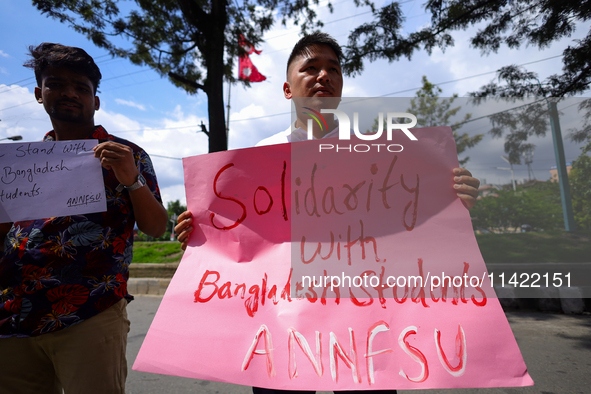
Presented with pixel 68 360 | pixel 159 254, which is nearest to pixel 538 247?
pixel 68 360

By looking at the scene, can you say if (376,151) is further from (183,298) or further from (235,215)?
(183,298)

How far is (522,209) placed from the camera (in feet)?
16.3

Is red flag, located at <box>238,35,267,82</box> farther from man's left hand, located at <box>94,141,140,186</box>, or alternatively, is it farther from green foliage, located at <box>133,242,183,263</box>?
man's left hand, located at <box>94,141,140,186</box>

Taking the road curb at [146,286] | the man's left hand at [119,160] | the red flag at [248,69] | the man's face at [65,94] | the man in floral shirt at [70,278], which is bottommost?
the road curb at [146,286]

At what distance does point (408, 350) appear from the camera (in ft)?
2.97

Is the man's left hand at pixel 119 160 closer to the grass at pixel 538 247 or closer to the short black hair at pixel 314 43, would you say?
the short black hair at pixel 314 43

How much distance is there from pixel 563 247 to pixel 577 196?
0.81 m

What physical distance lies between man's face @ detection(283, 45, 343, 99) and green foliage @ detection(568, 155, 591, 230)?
15.2 feet

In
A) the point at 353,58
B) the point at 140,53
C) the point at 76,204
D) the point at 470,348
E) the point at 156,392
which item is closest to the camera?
the point at 470,348

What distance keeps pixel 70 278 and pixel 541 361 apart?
123 inches

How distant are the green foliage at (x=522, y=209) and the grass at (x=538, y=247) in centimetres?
23

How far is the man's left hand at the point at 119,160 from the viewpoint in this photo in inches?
39.7

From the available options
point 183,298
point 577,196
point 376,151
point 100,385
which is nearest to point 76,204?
point 183,298

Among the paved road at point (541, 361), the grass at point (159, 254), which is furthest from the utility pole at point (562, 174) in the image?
the grass at point (159, 254)
